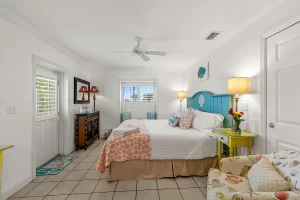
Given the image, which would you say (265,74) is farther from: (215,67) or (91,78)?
(91,78)

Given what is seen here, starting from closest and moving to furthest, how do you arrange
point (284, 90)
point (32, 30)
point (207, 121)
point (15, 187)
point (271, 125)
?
point (284, 90) < point (271, 125) < point (15, 187) < point (32, 30) < point (207, 121)

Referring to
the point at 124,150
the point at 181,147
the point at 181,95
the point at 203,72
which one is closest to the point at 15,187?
the point at 124,150

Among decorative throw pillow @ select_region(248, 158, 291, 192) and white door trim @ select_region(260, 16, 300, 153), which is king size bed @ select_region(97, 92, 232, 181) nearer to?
white door trim @ select_region(260, 16, 300, 153)

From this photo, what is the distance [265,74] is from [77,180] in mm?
3072

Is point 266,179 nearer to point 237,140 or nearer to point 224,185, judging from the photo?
point 224,185

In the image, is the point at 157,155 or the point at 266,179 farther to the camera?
the point at 157,155

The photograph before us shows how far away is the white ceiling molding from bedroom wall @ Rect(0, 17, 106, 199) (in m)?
0.05

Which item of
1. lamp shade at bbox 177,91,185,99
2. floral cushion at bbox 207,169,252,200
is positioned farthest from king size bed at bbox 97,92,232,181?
lamp shade at bbox 177,91,185,99

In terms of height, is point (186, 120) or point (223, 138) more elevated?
point (186, 120)

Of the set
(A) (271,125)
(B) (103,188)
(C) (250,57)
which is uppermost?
(C) (250,57)

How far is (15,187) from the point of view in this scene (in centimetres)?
199

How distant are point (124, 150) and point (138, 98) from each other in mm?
3026

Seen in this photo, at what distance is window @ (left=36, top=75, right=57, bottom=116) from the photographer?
271 cm

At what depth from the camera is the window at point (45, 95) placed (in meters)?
2.71
